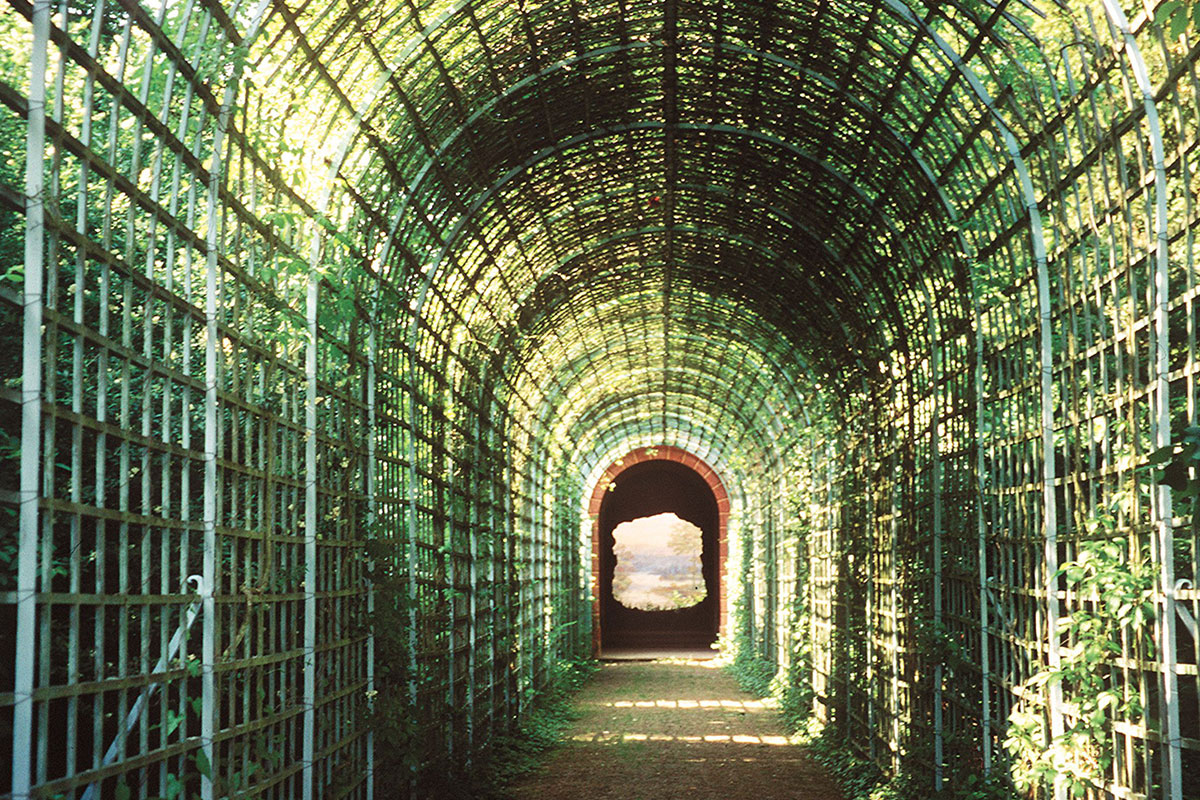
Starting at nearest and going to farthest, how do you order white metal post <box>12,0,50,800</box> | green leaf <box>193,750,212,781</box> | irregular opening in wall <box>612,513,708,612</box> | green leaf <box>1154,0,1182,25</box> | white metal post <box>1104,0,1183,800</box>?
white metal post <box>12,0,50,800</box>, green leaf <box>1154,0,1182,25</box>, green leaf <box>193,750,212,781</box>, white metal post <box>1104,0,1183,800</box>, irregular opening in wall <box>612,513,708,612</box>

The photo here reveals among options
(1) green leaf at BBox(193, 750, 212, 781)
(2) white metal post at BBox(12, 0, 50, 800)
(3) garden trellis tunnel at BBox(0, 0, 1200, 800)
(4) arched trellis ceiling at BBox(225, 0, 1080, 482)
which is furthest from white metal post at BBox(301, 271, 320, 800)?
(2) white metal post at BBox(12, 0, 50, 800)

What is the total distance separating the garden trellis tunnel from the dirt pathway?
722 millimetres

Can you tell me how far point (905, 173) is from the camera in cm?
825

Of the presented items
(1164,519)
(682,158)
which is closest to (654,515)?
(682,158)

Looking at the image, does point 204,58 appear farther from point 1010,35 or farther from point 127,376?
point 1010,35

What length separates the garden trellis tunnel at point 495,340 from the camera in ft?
13.8

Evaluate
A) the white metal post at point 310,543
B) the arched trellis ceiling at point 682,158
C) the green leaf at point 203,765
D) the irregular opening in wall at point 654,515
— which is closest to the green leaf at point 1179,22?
the arched trellis ceiling at point 682,158

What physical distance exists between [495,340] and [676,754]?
4.42 meters

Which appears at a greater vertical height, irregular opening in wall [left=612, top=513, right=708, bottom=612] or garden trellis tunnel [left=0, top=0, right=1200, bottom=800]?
garden trellis tunnel [left=0, top=0, right=1200, bottom=800]

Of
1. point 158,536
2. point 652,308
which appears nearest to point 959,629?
point 158,536

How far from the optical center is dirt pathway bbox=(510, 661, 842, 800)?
10.1 m

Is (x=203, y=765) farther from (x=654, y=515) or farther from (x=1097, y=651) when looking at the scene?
(x=654, y=515)

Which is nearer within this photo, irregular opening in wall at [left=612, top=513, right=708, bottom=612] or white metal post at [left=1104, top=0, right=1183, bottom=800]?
white metal post at [left=1104, top=0, right=1183, bottom=800]

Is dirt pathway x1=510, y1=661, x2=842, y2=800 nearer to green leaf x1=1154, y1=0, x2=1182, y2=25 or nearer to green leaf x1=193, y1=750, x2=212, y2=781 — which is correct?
green leaf x1=193, y1=750, x2=212, y2=781
